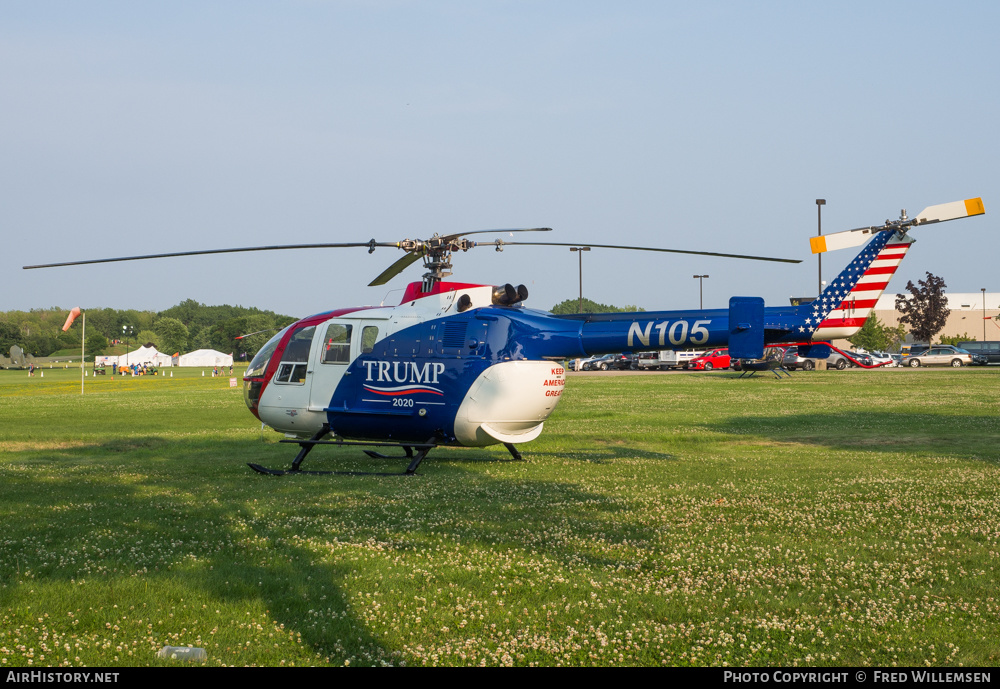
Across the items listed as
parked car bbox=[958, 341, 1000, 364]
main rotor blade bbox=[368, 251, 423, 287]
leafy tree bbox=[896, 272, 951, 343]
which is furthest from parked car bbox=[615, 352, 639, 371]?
main rotor blade bbox=[368, 251, 423, 287]

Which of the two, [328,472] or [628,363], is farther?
[628,363]

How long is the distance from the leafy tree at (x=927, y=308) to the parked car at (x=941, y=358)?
2750 centimetres

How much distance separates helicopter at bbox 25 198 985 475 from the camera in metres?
12.9

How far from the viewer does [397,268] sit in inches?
569

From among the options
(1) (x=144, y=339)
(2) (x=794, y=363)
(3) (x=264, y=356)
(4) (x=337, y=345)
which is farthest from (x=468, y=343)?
(1) (x=144, y=339)

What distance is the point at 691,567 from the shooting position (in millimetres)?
7398

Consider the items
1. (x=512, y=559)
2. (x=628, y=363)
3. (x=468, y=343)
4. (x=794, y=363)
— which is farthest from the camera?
(x=628, y=363)

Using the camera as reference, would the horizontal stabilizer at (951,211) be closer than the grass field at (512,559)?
No

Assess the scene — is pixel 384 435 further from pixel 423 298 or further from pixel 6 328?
pixel 6 328

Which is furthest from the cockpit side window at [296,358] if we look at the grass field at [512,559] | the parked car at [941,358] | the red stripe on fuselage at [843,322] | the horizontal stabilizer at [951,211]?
the parked car at [941,358]

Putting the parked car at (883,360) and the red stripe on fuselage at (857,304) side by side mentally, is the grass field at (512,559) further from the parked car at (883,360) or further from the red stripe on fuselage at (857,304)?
the parked car at (883,360)

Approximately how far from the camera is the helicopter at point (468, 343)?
12859mm

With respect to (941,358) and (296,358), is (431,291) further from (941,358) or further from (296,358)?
(941,358)

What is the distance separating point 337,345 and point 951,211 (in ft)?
33.5
